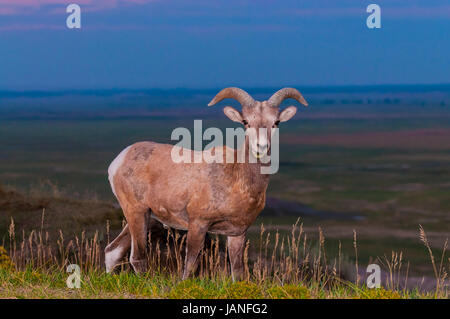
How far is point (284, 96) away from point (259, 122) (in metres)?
0.76

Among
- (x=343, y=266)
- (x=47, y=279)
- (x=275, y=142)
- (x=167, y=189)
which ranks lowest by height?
(x=343, y=266)

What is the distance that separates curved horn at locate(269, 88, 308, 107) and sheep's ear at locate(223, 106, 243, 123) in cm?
54

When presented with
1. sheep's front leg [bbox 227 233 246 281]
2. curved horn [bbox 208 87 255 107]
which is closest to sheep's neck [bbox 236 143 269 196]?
curved horn [bbox 208 87 255 107]

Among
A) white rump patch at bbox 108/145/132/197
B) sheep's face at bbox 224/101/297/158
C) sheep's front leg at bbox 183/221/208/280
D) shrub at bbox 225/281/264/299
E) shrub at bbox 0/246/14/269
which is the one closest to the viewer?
shrub at bbox 225/281/264/299

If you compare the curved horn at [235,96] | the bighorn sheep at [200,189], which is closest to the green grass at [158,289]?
the bighorn sheep at [200,189]

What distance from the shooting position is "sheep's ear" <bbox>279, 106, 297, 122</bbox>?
11062 millimetres

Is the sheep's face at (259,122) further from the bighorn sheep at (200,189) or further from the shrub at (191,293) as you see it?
the shrub at (191,293)

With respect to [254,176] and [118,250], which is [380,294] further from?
[118,250]

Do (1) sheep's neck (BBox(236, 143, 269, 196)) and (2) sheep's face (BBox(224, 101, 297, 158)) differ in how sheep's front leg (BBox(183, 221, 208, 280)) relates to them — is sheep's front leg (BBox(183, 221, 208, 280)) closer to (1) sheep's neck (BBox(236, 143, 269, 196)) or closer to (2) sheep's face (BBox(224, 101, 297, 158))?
(1) sheep's neck (BBox(236, 143, 269, 196))

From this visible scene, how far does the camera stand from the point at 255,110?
10789 mm

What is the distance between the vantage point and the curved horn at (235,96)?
1097cm
